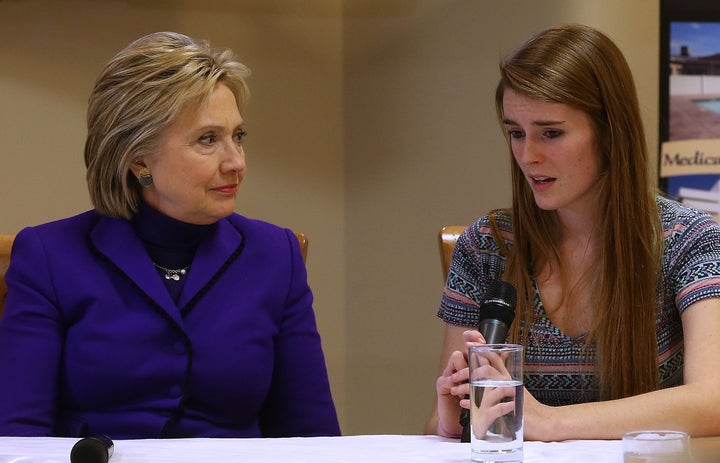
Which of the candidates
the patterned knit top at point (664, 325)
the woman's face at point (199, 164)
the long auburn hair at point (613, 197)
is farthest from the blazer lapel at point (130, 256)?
the long auburn hair at point (613, 197)

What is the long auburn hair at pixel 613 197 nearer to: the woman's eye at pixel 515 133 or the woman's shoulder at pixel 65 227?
the woman's eye at pixel 515 133

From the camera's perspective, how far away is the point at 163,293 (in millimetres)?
A: 2160

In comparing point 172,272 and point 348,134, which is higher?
point 348,134

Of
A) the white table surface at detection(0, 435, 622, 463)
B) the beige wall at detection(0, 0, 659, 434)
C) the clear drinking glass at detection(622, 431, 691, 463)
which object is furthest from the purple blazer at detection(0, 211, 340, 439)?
the beige wall at detection(0, 0, 659, 434)

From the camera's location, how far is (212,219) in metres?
2.26

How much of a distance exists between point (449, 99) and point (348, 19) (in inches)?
22.3

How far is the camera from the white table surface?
5.22 ft

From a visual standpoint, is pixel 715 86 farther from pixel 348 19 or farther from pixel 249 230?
pixel 249 230

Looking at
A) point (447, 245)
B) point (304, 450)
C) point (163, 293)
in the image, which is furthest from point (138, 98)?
point (304, 450)

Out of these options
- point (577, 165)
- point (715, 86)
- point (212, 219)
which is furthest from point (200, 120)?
point (715, 86)

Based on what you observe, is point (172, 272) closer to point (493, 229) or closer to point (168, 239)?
point (168, 239)

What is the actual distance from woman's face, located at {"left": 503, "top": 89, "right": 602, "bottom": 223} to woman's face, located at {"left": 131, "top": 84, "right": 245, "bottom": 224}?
60 cm

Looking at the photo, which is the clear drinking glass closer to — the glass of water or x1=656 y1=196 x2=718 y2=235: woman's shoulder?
the glass of water

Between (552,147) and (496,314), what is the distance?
52 cm
